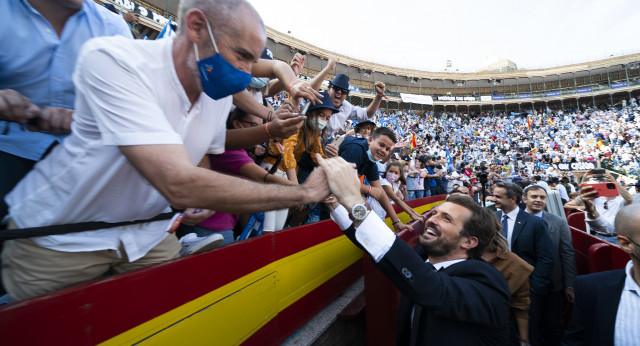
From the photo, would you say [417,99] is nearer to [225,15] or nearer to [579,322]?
[579,322]

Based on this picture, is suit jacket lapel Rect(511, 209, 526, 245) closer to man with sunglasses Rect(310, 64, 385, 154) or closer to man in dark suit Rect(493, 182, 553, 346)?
man in dark suit Rect(493, 182, 553, 346)

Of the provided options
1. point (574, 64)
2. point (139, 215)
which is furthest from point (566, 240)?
point (574, 64)

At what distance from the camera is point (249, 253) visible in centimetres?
191

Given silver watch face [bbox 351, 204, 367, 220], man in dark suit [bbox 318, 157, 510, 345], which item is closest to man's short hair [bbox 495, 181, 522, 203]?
man in dark suit [bbox 318, 157, 510, 345]

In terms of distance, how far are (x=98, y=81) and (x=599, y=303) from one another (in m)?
3.41

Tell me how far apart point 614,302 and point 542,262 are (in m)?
1.65

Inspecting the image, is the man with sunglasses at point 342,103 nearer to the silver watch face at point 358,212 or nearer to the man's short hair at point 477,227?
the man's short hair at point 477,227

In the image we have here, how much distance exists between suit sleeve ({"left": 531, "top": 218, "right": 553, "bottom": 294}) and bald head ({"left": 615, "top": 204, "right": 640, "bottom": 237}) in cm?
154

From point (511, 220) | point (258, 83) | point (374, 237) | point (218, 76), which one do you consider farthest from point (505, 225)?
point (218, 76)

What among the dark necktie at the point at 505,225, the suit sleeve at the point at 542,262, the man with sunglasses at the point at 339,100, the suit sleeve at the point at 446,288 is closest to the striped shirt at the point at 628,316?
the suit sleeve at the point at 446,288

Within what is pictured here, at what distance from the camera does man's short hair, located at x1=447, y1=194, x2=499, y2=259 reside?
90.6 inches

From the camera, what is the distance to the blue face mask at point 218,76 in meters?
1.29

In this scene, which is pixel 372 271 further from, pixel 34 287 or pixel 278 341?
pixel 34 287

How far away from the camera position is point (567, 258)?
3854 mm
